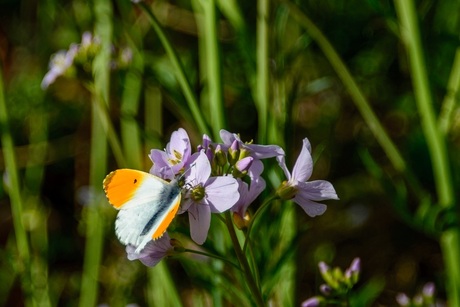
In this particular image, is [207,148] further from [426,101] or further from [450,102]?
[450,102]

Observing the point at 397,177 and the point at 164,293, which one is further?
the point at 397,177

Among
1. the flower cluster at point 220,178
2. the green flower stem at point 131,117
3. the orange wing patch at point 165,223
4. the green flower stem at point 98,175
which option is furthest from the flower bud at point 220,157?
the green flower stem at point 98,175

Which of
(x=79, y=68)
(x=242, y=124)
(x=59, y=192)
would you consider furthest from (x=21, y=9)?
(x=79, y=68)

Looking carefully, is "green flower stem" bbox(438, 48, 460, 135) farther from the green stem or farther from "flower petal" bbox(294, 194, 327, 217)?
"flower petal" bbox(294, 194, 327, 217)

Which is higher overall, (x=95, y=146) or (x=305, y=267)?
(x=95, y=146)

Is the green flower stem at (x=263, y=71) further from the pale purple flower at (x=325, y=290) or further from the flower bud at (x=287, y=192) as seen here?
the flower bud at (x=287, y=192)

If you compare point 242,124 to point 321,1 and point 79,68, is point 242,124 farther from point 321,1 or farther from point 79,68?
point 79,68
